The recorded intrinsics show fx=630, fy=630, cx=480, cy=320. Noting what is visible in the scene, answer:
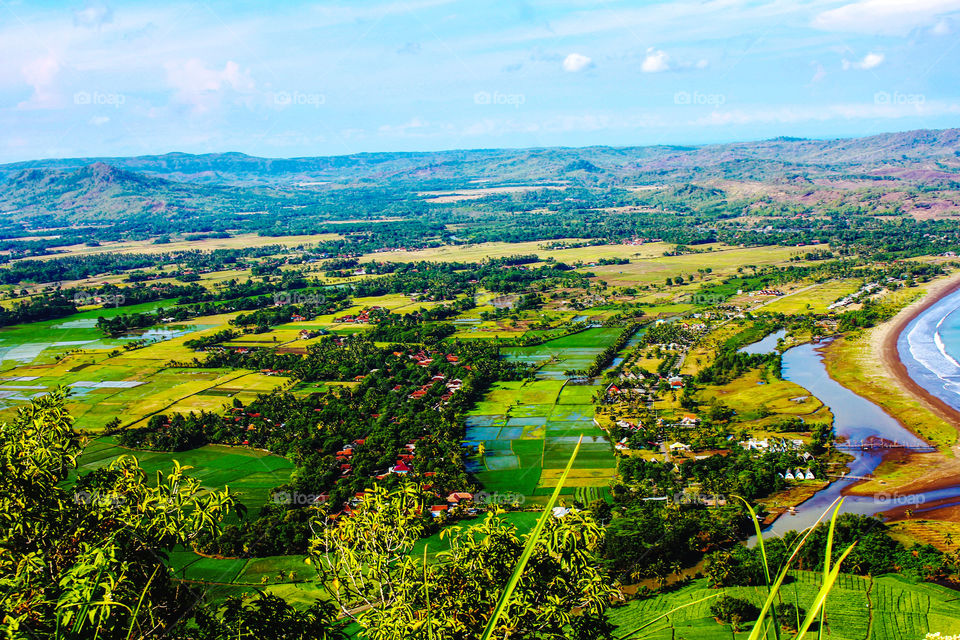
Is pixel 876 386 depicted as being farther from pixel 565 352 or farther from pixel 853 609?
pixel 853 609

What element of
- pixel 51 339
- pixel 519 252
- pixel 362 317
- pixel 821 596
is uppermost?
pixel 821 596

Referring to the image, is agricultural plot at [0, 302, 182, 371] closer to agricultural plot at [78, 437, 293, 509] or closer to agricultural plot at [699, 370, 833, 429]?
agricultural plot at [78, 437, 293, 509]

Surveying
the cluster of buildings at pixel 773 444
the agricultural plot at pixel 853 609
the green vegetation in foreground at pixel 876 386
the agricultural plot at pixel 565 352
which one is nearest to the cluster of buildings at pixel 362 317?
the agricultural plot at pixel 565 352

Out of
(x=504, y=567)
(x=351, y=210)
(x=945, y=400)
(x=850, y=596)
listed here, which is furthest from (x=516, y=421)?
(x=351, y=210)

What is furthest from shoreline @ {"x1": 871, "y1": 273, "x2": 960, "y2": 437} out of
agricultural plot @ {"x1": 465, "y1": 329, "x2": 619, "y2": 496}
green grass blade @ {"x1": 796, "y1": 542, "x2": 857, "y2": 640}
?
green grass blade @ {"x1": 796, "y1": 542, "x2": 857, "y2": 640}

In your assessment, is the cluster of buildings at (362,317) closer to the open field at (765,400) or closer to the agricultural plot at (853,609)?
the open field at (765,400)

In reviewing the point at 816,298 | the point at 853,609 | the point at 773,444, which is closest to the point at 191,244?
the point at 816,298

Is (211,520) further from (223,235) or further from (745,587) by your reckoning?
(223,235)
